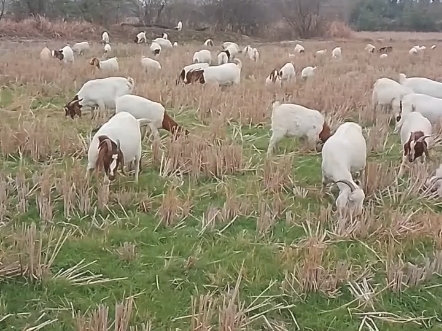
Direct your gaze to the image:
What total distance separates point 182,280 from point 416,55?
19.3 m

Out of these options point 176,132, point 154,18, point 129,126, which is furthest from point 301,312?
point 154,18

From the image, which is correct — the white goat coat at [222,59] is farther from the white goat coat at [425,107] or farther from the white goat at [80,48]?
the white goat coat at [425,107]

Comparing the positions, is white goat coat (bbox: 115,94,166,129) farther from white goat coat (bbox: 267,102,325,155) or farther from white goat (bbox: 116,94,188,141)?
white goat coat (bbox: 267,102,325,155)

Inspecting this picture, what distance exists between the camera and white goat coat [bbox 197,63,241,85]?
1230 centimetres

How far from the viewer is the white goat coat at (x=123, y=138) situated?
18.2ft

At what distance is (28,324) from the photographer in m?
3.35

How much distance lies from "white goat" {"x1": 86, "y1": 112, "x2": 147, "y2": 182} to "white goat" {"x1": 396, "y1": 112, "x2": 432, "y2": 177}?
2.74 m

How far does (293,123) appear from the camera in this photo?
6.98 m

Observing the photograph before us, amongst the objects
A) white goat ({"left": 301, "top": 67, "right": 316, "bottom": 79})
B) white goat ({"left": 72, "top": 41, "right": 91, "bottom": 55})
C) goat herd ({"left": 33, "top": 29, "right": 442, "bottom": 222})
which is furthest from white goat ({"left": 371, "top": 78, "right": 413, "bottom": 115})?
white goat ({"left": 72, "top": 41, "right": 91, "bottom": 55})

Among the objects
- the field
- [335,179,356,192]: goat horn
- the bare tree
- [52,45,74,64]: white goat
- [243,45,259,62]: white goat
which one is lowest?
the bare tree

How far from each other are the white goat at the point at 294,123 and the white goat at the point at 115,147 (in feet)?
5.85

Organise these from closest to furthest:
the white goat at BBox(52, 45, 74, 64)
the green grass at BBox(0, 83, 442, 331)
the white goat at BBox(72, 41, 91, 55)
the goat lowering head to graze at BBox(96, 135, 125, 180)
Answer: the green grass at BBox(0, 83, 442, 331) < the goat lowering head to graze at BBox(96, 135, 125, 180) < the white goat at BBox(52, 45, 74, 64) < the white goat at BBox(72, 41, 91, 55)

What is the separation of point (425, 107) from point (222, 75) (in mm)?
5275

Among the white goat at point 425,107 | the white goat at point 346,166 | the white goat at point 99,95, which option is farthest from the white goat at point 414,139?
the white goat at point 99,95
